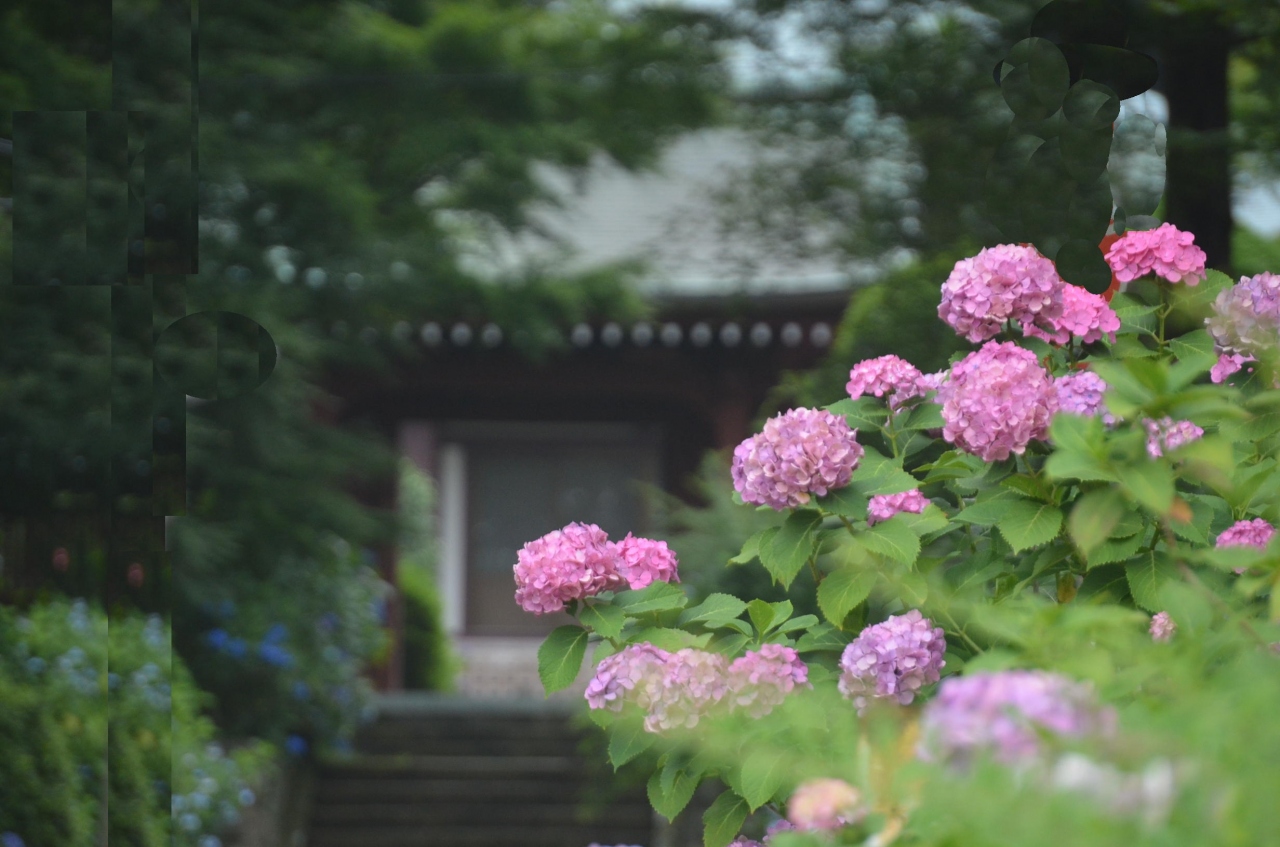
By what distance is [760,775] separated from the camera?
118 centimetres

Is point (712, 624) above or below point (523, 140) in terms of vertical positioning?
below

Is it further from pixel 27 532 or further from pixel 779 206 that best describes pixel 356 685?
pixel 779 206

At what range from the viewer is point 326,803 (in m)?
6.88

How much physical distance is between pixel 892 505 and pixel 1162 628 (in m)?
0.36

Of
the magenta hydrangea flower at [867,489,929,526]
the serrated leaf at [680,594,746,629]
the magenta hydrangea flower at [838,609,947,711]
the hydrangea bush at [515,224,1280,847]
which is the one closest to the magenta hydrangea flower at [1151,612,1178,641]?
the hydrangea bush at [515,224,1280,847]

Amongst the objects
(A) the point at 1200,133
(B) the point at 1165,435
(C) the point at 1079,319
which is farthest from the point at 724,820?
(A) the point at 1200,133

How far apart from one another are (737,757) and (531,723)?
21.6ft

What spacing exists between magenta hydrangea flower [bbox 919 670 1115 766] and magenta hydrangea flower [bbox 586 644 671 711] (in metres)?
0.70

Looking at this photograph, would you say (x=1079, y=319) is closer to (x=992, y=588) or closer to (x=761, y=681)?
(x=992, y=588)

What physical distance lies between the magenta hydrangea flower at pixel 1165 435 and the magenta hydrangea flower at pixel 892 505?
334 mm

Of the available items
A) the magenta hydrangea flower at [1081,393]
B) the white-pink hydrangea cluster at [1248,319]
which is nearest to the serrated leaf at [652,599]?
the magenta hydrangea flower at [1081,393]

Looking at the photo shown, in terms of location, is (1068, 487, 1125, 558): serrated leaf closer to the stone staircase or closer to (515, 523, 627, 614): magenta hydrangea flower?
(515, 523, 627, 614): magenta hydrangea flower

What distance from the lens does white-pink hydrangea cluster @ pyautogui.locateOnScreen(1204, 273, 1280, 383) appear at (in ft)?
4.72

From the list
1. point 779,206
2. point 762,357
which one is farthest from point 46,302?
point 762,357
